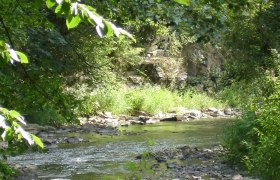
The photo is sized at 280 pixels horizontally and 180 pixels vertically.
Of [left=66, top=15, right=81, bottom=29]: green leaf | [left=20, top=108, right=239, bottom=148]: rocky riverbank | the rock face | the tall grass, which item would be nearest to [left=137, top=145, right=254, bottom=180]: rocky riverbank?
[left=20, top=108, right=239, bottom=148]: rocky riverbank

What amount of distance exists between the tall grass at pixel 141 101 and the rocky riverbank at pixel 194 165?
31.4 feet

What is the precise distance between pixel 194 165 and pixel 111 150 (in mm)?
2793

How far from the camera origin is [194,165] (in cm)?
1112

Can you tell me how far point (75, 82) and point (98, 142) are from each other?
920cm

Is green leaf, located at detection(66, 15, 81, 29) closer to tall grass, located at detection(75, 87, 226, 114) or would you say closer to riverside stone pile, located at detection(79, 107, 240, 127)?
riverside stone pile, located at detection(79, 107, 240, 127)

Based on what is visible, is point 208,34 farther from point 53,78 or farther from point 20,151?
point 20,151

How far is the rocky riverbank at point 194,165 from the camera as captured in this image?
31.8 ft

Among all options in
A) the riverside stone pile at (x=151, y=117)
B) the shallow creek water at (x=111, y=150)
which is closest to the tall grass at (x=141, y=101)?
the riverside stone pile at (x=151, y=117)

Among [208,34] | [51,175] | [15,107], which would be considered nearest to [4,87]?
[15,107]

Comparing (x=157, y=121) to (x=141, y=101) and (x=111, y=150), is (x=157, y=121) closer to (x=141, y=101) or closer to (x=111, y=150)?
(x=141, y=101)

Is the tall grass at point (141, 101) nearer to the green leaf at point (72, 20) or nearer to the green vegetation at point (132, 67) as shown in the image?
the green vegetation at point (132, 67)

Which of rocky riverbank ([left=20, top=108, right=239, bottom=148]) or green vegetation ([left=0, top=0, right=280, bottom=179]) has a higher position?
green vegetation ([left=0, top=0, right=280, bottom=179])

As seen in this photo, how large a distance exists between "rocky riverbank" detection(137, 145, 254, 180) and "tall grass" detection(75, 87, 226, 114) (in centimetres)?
958

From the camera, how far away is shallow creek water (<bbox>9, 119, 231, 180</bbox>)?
34.0 ft
